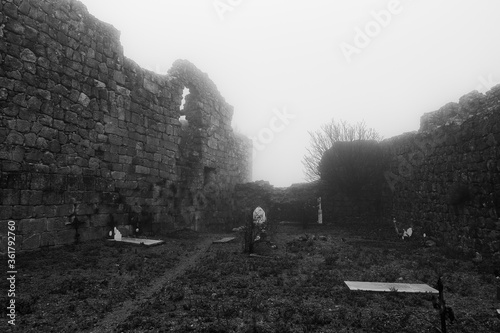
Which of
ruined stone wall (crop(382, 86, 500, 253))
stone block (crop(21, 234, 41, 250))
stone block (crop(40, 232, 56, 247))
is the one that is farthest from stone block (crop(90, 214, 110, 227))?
ruined stone wall (crop(382, 86, 500, 253))

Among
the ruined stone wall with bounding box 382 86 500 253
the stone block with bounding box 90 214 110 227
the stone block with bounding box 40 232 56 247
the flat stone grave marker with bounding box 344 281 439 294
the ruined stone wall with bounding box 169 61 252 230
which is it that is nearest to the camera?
the flat stone grave marker with bounding box 344 281 439 294

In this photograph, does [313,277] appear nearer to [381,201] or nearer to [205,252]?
[205,252]

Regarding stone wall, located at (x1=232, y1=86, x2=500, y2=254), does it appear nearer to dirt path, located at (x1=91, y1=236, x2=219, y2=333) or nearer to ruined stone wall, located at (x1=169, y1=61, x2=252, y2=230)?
ruined stone wall, located at (x1=169, y1=61, x2=252, y2=230)

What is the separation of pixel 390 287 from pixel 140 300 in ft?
12.5

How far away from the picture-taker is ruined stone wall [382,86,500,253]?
721 centimetres

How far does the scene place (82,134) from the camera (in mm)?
8320

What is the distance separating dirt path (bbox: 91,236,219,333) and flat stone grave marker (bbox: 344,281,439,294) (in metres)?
3.11

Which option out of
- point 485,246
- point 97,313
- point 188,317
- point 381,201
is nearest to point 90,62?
point 97,313

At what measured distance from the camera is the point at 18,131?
6.75m

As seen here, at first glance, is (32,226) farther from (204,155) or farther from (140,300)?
(204,155)

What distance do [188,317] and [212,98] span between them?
11819mm

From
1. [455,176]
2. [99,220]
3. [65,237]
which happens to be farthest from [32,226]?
[455,176]

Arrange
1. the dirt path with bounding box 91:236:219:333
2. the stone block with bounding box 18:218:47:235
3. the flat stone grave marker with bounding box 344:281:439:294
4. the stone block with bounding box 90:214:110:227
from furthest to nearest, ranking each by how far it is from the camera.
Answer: the stone block with bounding box 90:214:110:227
the stone block with bounding box 18:218:47:235
the flat stone grave marker with bounding box 344:281:439:294
the dirt path with bounding box 91:236:219:333

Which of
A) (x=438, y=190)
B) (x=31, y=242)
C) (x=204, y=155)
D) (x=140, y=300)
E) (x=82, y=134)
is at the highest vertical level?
(x=204, y=155)
